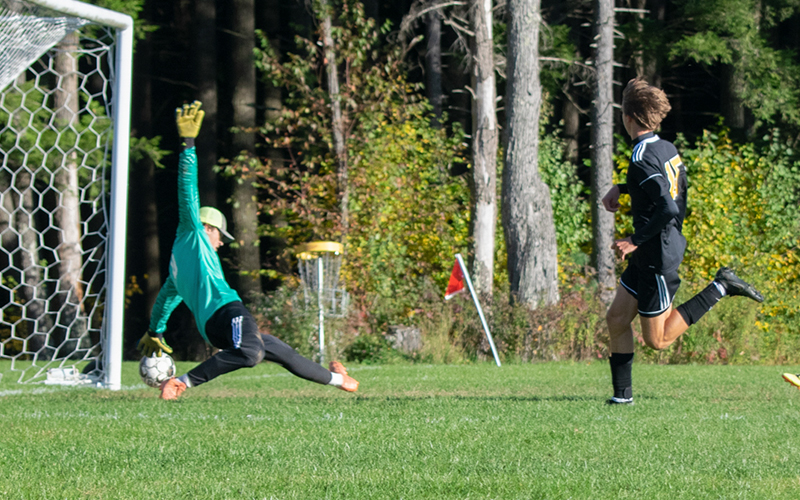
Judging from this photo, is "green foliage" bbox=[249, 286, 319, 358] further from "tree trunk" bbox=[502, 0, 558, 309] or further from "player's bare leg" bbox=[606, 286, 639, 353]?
"player's bare leg" bbox=[606, 286, 639, 353]

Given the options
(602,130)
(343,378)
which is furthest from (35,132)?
(602,130)

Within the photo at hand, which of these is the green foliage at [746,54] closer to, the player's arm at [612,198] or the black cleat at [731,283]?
the black cleat at [731,283]

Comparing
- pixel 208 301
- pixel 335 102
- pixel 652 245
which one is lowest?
pixel 208 301

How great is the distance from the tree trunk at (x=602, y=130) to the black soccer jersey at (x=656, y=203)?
12.5m

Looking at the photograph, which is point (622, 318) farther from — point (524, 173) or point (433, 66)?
point (433, 66)

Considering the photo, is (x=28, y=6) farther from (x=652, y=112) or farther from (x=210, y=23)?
(x=210, y=23)

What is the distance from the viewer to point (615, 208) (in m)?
6.94

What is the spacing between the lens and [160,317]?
739 centimetres

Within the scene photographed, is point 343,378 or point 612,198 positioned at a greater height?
point 612,198

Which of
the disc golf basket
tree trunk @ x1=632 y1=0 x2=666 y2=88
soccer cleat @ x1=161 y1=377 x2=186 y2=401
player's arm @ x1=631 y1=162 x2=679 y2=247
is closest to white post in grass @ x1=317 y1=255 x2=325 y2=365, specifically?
the disc golf basket

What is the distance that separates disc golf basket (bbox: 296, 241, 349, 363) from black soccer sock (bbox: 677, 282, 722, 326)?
24.4ft

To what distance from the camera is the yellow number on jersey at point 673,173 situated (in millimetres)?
6457

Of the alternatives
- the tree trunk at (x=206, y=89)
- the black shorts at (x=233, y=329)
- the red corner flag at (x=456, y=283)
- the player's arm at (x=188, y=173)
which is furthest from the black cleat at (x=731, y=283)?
the tree trunk at (x=206, y=89)

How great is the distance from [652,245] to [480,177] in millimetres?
11471
